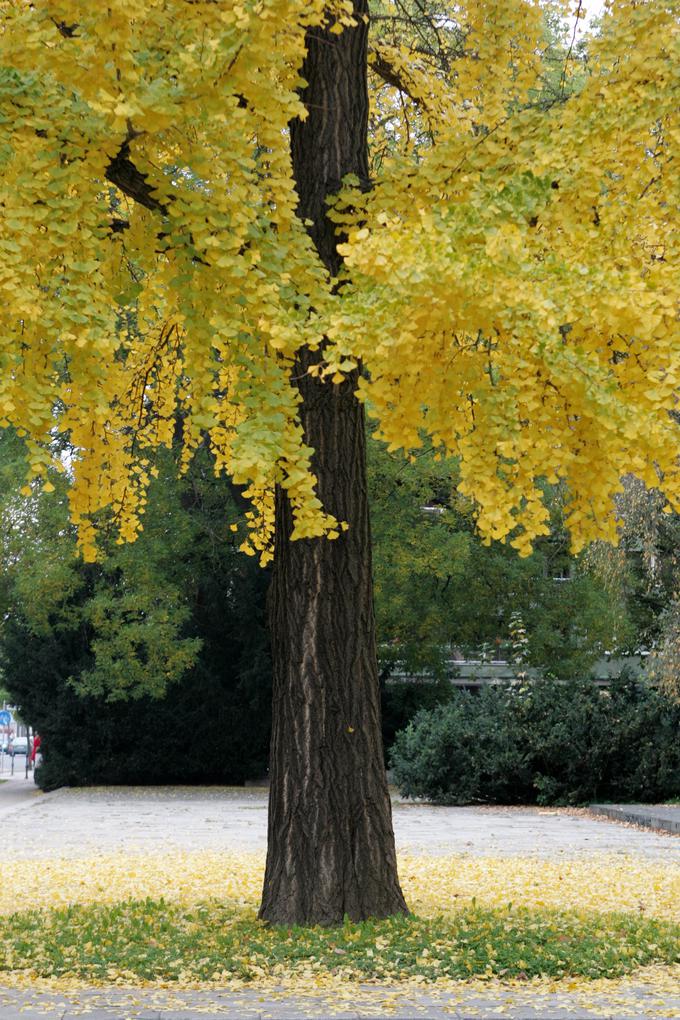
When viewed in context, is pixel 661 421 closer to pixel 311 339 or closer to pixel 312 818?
pixel 311 339

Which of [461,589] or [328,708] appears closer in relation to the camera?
[328,708]

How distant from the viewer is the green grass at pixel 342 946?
7121 mm

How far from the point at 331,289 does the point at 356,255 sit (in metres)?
0.95

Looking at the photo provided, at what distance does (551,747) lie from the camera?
22.5 metres

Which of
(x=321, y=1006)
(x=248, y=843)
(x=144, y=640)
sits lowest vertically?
(x=321, y=1006)

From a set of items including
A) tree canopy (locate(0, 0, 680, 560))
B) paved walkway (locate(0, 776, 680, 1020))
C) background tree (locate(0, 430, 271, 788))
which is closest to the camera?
paved walkway (locate(0, 776, 680, 1020))

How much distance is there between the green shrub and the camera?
22328 mm

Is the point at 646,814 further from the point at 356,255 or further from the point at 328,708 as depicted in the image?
the point at 356,255

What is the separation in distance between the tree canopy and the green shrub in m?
15.2

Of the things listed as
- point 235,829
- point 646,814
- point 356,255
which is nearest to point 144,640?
point 235,829

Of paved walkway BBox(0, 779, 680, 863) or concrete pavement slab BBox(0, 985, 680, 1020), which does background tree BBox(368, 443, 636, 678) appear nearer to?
paved walkway BBox(0, 779, 680, 863)

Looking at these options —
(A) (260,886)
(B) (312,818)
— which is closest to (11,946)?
(B) (312,818)

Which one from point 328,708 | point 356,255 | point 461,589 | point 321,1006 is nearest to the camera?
point 321,1006

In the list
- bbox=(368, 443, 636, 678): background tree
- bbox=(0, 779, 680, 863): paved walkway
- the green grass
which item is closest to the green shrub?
bbox=(0, 779, 680, 863): paved walkway
